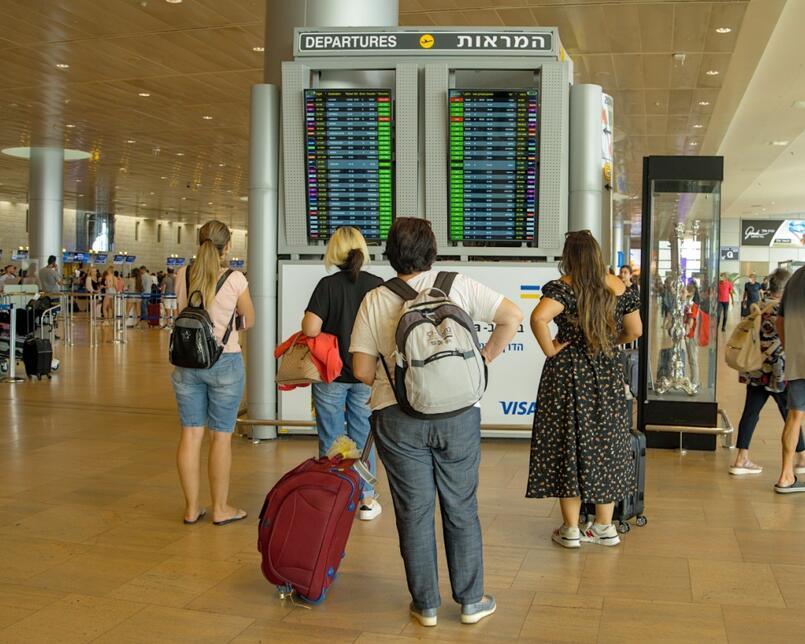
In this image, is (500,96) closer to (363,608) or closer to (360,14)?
(360,14)

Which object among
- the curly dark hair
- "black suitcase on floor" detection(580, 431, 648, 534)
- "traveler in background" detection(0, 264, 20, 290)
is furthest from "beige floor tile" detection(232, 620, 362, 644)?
"traveler in background" detection(0, 264, 20, 290)

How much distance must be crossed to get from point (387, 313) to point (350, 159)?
4.07m

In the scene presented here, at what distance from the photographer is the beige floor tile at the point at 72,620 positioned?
344 centimetres

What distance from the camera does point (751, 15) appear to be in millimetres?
11992

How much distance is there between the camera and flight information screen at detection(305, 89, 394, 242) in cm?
734

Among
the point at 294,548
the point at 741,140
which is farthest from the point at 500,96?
the point at 741,140

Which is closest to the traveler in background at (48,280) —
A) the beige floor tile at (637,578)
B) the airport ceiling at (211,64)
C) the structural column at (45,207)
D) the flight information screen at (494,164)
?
the airport ceiling at (211,64)

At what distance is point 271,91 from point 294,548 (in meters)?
4.70

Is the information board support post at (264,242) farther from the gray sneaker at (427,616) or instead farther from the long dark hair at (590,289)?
the gray sneaker at (427,616)

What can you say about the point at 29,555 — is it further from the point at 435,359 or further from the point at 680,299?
the point at 680,299

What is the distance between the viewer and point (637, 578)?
4.18m

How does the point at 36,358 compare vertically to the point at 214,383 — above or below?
below

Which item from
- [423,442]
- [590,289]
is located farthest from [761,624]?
[590,289]

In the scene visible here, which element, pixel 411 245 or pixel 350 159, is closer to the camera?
pixel 411 245
